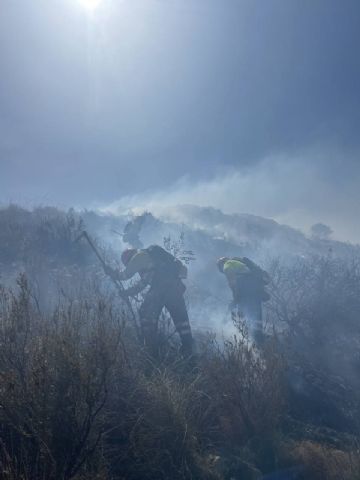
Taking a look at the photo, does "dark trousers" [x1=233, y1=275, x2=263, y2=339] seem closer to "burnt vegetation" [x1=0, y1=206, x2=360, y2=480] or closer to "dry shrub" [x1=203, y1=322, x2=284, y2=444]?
"burnt vegetation" [x1=0, y1=206, x2=360, y2=480]

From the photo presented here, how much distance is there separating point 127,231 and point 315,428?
5.85 meters

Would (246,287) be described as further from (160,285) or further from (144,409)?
(144,409)

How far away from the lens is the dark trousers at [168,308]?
269 inches

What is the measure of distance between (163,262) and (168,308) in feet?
2.78

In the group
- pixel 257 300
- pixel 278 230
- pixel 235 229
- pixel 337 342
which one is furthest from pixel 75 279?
pixel 278 230

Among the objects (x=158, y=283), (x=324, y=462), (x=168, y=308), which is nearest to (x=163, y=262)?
(x=158, y=283)

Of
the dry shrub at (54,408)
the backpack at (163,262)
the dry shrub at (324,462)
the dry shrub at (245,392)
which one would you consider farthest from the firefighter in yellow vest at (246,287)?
the dry shrub at (54,408)

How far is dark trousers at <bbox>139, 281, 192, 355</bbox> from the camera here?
683 cm

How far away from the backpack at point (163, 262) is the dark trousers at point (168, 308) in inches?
8.5

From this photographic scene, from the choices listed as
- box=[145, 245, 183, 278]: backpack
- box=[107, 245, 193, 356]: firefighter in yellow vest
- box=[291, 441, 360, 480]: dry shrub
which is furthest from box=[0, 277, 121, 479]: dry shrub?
box=[145, 245, 183, 278]: backpack

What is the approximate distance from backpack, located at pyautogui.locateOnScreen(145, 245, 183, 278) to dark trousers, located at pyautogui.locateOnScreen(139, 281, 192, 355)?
0.22 m

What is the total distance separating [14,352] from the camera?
13.5ft

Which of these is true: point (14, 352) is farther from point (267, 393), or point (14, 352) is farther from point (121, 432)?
point (267, 393)

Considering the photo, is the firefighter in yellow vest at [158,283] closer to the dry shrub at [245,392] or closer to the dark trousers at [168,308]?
the dark trousers at [168,308]
